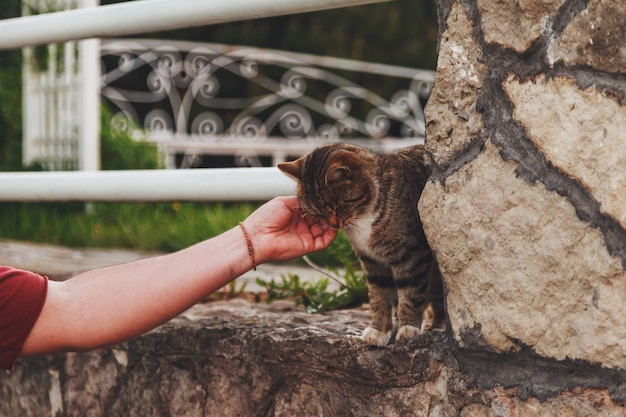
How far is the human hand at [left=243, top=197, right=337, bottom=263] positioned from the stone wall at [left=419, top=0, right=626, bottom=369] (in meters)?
0.39

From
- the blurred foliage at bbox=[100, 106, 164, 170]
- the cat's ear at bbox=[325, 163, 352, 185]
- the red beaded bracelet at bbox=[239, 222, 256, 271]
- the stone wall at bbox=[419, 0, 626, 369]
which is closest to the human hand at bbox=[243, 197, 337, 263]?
the red beaded bracelet at bbox=[239, 222, 256, 271]

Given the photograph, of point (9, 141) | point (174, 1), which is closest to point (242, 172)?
point (174, 1)

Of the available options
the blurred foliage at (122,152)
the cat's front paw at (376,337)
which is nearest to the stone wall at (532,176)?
the cat's front paw at (376,337)

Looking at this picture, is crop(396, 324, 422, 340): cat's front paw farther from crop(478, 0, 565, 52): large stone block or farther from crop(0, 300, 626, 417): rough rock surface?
crop(478, 0, 565, 52): large stone block

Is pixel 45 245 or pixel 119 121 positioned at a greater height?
pixel 119 121

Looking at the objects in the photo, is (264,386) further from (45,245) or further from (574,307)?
(45,245)

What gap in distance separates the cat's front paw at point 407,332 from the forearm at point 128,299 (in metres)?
0.36

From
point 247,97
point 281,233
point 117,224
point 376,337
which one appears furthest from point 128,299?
point 247,97

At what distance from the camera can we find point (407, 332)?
175 cm

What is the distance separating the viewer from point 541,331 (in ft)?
4.64

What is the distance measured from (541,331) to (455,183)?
0.30 meters

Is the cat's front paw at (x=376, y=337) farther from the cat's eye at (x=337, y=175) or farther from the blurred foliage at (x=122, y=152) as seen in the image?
the blurred foliage at (x=122, y=152)

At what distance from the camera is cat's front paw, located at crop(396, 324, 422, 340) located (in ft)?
5.63

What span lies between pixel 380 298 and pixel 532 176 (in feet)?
2.10
